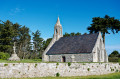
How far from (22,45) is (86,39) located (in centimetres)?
3400

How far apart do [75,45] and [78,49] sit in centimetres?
197

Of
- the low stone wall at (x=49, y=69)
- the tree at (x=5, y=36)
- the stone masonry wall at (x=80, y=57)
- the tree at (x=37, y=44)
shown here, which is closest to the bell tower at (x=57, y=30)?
the stone masonry wall at (x=80, y=57)

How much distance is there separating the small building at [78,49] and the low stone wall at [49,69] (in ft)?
22.2

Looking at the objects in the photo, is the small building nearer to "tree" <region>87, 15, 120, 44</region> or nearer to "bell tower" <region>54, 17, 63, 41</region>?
"bell tower" <region>54, 17, 63, 41</region>

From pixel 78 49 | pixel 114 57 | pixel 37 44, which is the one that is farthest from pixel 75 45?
pixel 37 44

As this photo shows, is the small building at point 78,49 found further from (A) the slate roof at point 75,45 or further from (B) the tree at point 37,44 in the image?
(B) the tree at point 37,44

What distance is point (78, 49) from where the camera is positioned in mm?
29516

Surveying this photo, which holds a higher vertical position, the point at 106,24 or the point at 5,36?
the point at 106,24

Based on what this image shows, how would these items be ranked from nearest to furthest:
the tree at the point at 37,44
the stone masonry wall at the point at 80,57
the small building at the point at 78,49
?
the stone masonry wall at the point at 80,57
the small building at the point at 78,49
the tree at the point at 37,44

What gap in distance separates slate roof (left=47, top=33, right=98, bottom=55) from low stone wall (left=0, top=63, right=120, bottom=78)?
819cm

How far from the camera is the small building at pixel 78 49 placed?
27844 mm

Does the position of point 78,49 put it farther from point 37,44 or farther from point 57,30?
point 37,44

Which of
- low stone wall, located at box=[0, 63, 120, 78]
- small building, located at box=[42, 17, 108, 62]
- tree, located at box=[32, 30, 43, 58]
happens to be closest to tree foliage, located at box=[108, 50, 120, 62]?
small building, located at box=[42, 17, 108, 62]

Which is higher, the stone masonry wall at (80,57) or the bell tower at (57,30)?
the bell tower at (57,30)
